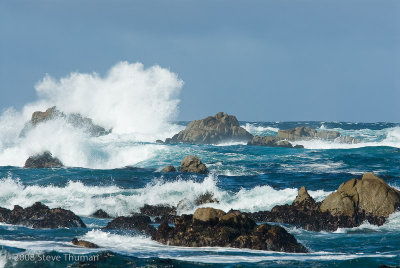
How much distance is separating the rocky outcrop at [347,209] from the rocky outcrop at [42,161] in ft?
74.6

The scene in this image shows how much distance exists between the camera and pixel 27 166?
124ft

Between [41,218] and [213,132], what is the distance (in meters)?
52.8

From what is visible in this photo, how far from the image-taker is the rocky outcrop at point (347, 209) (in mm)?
17188

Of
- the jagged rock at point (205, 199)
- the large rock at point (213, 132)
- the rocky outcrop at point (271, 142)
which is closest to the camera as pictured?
the jagged rock at point (205, 199)

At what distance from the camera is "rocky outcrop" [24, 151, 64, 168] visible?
37.9m

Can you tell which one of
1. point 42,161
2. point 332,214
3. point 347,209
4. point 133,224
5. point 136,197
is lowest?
point 133,224

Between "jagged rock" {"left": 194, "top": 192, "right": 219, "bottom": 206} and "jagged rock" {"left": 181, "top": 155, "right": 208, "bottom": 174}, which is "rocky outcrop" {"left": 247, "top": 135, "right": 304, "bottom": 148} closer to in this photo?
"jagged rock" {"left": 181, "top": 155, "right": 208, "bottom": 174}

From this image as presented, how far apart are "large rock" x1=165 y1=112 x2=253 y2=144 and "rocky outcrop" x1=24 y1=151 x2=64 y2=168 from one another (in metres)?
28.3

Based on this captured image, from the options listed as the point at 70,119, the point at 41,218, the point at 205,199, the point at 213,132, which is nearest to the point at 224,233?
the point at 41,218

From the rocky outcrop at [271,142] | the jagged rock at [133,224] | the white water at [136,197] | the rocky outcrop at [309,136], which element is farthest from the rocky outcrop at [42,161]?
the rocky outcrop at [309,136]

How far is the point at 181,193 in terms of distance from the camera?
23484 mm

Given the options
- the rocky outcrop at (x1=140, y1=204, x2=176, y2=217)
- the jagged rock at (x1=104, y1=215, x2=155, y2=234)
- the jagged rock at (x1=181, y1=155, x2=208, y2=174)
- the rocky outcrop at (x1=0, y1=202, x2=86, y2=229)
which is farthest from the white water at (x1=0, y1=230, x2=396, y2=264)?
the jagged rock at (x1=181, y1=155, x2=208, y2=174)

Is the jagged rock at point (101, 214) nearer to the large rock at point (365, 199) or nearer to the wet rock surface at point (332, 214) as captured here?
the wet rock surface at point (332, 214)

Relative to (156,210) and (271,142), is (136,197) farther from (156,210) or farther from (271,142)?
(271,142)
